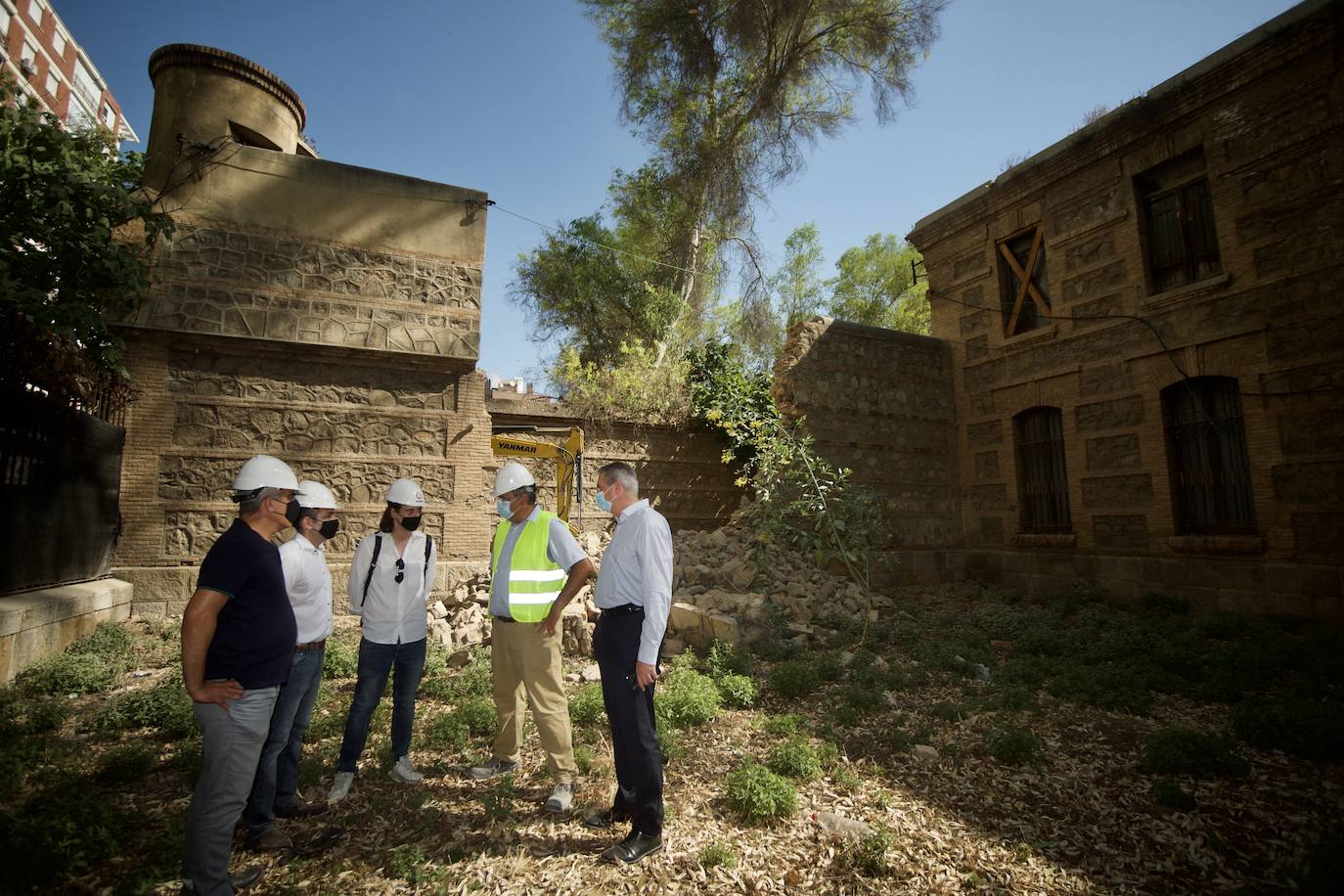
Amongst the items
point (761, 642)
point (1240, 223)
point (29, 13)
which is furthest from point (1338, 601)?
point (29, 13)

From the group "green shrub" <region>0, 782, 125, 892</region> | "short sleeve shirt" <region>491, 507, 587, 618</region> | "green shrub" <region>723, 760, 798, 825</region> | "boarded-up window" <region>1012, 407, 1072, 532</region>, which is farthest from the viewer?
"boarded-up window" <region>1012, 407, 1072, 532</region>

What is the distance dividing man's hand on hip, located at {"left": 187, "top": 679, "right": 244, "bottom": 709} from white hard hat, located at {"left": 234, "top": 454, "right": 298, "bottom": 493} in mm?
908

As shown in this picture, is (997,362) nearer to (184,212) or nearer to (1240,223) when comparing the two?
(1240,223)

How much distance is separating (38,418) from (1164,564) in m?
15.7

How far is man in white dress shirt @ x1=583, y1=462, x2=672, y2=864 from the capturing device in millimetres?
3449

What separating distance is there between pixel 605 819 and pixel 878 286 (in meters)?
27.1

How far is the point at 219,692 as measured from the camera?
2676mm

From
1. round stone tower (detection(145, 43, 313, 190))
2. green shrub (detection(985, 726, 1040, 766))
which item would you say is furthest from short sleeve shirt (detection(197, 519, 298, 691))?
round stone tower (detection(145, 43, 313, 190))

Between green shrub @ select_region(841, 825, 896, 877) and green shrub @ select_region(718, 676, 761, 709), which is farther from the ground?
green shrub @ select_region(718, 676, 761, 709)

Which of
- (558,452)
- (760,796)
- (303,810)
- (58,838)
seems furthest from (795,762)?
(558,452)

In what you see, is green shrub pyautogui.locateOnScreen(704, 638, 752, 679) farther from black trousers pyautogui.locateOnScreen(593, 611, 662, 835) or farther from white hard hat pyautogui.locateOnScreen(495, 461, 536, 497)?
white hard hat pyautogui.locateOnScreen(495, 461, 536, 497)

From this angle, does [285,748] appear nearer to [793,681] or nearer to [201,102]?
[793,681]

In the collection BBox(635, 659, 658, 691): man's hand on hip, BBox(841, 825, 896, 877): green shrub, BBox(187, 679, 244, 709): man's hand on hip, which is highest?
BBox(187, 679, 244, 709): man's hand on hip

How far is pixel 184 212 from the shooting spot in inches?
352
